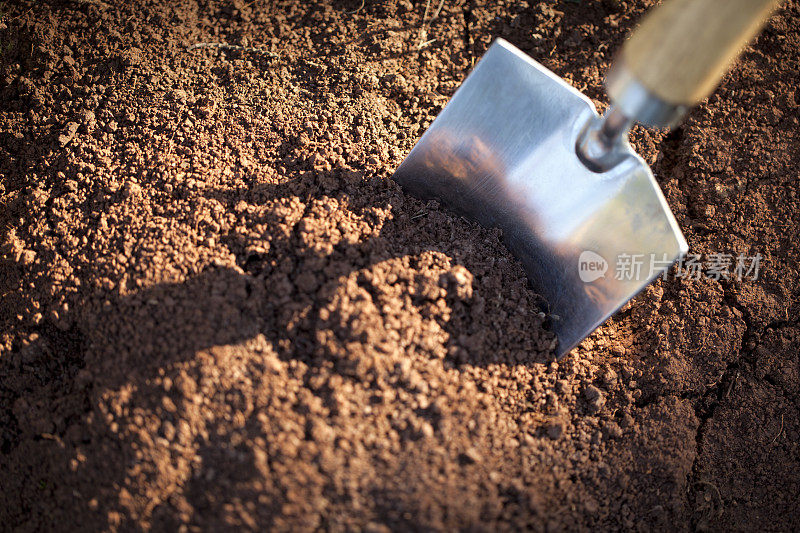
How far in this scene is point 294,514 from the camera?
3.64 feet

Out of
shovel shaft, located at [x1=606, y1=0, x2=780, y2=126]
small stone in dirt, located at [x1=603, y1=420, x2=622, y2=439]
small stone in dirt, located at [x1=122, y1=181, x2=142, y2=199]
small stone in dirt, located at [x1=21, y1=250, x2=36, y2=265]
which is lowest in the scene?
small stone in dirt, located at [x1=21, y1=250, x2=36, y2=265]

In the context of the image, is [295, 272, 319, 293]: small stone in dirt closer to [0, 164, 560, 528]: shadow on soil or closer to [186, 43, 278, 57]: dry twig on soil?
[0, 164, 560, 528]: shadow on soil

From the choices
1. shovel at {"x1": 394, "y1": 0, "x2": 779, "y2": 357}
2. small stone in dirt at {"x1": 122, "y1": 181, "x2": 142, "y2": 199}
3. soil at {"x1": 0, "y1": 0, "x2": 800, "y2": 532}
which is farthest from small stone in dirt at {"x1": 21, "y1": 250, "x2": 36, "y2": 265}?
shovel at {"x1": 394, "y1": 0, "x2": 779, "y2": 357}

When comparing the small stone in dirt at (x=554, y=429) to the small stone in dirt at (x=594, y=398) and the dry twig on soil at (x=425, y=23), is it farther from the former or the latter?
the dry twig on soil at (x=425, y=23)

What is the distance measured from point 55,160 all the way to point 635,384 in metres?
1.78

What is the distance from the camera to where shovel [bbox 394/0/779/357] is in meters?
1.32

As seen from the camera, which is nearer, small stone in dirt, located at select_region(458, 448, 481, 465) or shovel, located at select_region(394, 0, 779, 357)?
small stone in dirt, located at select_region(458, 448, 481, 465)

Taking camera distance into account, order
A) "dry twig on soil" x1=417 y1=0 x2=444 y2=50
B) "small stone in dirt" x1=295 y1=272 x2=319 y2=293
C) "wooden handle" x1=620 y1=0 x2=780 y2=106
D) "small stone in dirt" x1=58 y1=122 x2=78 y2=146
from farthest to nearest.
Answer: "dry twig on soil" x1=417 y1=0 x2=444 y2=50 < "small stone in dirt" x1=58 y1=122 x2=78 y2=146 < "small stone in dirt" x1=295 y1=272 x2=319 y2=293 < "wooden handle" x1=620 y1=0 x2=780 y2=106

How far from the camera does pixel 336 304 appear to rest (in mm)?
1277

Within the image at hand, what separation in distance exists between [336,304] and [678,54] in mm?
872

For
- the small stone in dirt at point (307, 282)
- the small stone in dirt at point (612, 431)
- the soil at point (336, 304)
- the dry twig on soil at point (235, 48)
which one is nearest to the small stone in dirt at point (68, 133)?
the soil at point (336, 304)

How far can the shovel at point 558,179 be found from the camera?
4.34 ft

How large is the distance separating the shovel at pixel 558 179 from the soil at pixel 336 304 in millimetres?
87

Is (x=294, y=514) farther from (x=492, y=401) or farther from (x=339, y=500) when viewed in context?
(x=492, y=401)
